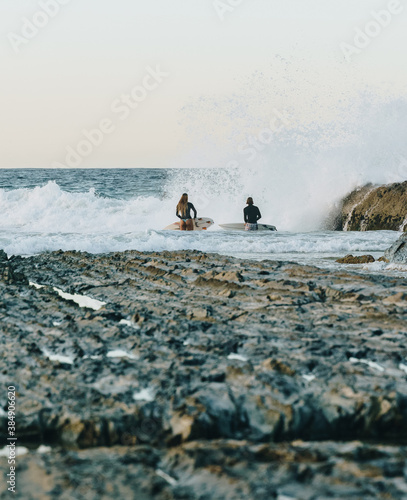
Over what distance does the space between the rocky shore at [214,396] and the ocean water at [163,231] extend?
426cm

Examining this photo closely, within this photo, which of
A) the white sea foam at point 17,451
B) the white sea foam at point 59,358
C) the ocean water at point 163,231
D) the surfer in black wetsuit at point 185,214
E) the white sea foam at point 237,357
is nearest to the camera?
the white sea foam at point 17,451

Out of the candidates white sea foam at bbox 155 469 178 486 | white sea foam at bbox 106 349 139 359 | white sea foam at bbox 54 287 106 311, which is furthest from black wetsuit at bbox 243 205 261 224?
white sea foam at bbox 155 469 178 486

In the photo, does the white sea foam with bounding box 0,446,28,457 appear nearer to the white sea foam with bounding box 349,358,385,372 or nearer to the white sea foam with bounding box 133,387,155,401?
the white sea foam with bounding box 133,387,155,401

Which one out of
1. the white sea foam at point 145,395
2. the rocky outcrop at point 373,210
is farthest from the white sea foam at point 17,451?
the rocky outcrop at point 373,210

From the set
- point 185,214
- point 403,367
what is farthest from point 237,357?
point 185,214

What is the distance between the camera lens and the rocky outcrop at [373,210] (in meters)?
16.1

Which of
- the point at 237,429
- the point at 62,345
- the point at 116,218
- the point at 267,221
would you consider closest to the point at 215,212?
the point at 267,221

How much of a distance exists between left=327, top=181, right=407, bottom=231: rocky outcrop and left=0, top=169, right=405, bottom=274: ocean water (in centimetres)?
81

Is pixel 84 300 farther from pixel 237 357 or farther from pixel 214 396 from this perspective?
pixel 214 396

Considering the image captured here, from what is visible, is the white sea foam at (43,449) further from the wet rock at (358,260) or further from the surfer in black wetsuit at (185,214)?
the surfer in black wetsuit at (185,214)

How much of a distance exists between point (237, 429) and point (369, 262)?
7.53 m

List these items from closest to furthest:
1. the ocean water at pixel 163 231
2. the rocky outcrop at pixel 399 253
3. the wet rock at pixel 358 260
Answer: the rocky outcrop at pixel 399 253, the wet rock at pixel 358 260, the ocean water at pixel 163 231

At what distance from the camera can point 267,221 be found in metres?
20.0

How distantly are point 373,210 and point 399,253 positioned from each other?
7.75 meters
